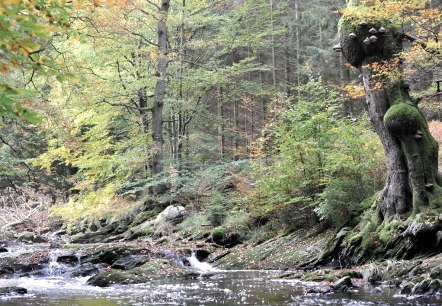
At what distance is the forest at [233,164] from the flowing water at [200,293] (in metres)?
0.10

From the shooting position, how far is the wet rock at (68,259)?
1198cm

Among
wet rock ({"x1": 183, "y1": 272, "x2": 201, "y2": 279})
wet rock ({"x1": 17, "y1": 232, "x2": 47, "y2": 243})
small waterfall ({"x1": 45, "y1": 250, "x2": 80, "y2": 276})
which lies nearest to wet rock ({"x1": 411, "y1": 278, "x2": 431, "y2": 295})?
wet rock ({"x1": 183, "y1": 272, "x2": 201, "y2": 279})

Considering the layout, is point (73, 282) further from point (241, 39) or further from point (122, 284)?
point (241, 39)

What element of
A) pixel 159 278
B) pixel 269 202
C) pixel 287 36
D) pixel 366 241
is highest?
pixel 287 36

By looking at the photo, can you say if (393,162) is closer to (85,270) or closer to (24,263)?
(85,270)

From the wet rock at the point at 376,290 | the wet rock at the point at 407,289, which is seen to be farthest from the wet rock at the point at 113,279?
the wet rock at the point at 407,289

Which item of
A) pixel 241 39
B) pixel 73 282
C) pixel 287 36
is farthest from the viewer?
pixel 287 36

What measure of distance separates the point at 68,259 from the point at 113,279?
3014 mm

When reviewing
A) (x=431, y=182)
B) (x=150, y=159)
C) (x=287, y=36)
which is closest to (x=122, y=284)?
(x=431, y=182)

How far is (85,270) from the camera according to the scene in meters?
11.1

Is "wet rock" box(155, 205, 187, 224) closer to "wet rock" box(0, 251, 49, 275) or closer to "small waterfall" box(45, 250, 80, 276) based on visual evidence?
"small waterfall" box(45, 250, 80, 276)

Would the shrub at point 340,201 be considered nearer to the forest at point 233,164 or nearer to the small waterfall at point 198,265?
the forest at point 233,164

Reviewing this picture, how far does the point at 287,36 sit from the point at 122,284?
2044 cm

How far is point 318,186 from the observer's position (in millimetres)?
11922
